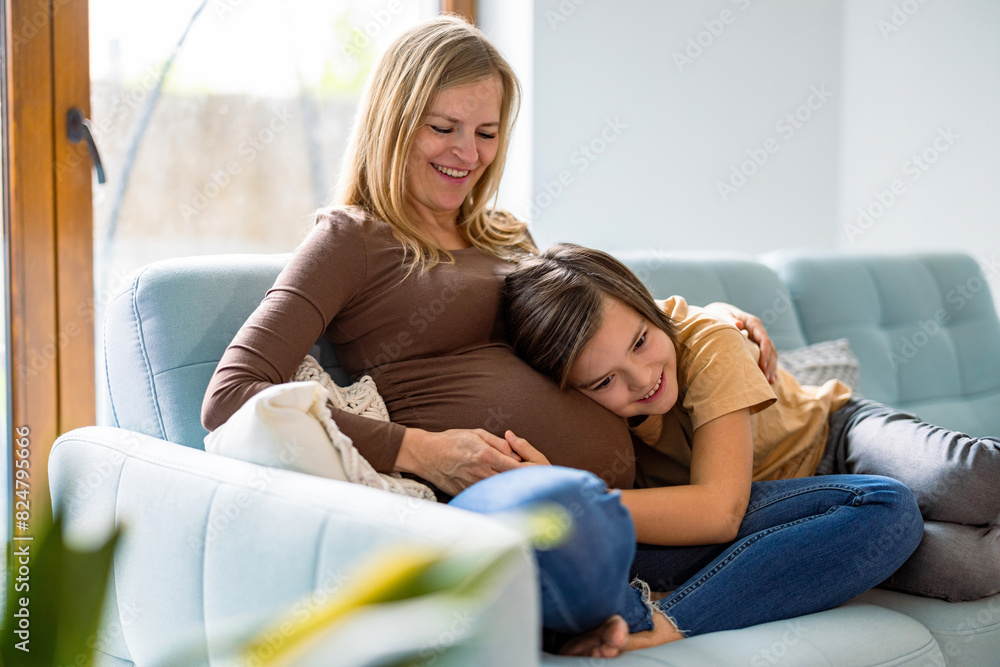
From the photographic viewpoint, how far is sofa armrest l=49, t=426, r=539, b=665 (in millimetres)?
778

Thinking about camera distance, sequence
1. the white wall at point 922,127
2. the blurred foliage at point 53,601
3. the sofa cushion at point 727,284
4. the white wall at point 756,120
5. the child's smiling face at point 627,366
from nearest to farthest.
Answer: the blurred foliage at point 53,601 → the child's smiling face at point 627,366 → the sofa cushion at point 727,284 → the white wall at point 756,120 → the white wall at point 922,127

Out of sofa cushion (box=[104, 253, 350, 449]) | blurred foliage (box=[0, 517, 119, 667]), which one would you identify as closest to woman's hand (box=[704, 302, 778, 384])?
sofa cushion (box=[104, 253, 350, 449])

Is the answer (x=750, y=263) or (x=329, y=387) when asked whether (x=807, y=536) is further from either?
(x=750, y=263)

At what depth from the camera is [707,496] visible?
1.19 m

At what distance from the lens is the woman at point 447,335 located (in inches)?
36.1

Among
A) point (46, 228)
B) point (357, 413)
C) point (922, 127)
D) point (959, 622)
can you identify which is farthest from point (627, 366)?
point (922, 127)

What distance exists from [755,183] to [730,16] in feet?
1.78

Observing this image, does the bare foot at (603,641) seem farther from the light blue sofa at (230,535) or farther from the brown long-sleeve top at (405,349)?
the brown long-sleeve top at (405,349)

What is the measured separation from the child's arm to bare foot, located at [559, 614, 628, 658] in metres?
0.19

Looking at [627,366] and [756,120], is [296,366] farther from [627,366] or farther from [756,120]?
[756,120]

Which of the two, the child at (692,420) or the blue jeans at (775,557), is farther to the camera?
the child at (692,420)

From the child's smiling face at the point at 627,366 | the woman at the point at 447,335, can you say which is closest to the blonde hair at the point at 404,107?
the woman at the point at 447,335

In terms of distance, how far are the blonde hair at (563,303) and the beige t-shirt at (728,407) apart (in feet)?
0.21

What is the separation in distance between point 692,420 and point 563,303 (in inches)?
10.5
